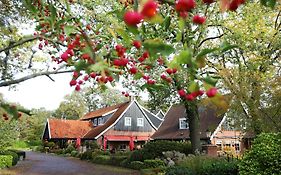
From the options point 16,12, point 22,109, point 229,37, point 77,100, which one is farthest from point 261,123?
point 77,100

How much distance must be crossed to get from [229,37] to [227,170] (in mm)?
8283

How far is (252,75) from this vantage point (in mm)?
17672

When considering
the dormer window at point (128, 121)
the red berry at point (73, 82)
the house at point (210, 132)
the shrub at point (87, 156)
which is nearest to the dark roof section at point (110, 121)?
the dormer window at point (128, 121)

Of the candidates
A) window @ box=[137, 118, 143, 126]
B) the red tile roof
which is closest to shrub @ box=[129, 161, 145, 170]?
window @ box=[137, 118, 143, 126]

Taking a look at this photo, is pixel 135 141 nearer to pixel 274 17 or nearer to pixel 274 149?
pixel 274 17

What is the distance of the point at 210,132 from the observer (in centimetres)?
2900

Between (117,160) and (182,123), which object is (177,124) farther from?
(117,160)

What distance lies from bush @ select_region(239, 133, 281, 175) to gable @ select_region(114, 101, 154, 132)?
28748 millimetres

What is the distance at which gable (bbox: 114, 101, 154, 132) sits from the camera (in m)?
38.5

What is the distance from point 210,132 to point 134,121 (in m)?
12.5

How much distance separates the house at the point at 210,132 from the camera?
28.9 m

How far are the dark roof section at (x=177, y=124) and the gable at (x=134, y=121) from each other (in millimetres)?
4603

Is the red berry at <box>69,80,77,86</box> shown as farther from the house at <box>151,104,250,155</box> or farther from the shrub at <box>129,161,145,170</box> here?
the house at <box>151,104,250,155</box>

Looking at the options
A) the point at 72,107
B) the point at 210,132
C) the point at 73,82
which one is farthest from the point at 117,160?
the point at 72,107
